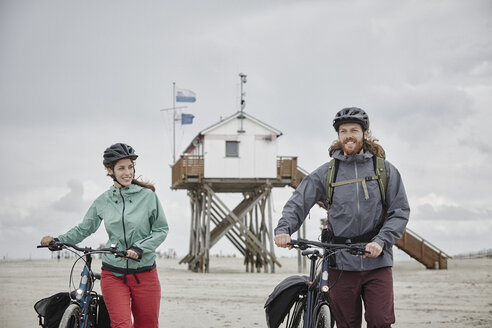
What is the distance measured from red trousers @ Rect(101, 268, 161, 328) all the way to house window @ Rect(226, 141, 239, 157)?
25.3 meters

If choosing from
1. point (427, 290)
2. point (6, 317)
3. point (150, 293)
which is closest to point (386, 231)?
point (150, 293)

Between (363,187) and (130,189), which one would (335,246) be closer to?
(363,187)

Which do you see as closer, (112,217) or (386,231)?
(386,231)

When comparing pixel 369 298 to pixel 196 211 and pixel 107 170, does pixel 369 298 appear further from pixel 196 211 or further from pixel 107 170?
pixel 196 211

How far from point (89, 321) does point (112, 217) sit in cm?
80

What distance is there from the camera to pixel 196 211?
114 ft

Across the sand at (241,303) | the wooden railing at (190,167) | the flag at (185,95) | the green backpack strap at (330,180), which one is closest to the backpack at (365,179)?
the green backpack strap at (330,180)

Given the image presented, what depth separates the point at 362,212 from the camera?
15.9ft

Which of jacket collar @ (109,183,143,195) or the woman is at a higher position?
jacket collar @ (109,183,143,195)

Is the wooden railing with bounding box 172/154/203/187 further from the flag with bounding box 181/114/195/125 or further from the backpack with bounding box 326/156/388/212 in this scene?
the backpack with bounding box 326/156/388/212

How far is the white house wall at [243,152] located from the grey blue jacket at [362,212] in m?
25.5

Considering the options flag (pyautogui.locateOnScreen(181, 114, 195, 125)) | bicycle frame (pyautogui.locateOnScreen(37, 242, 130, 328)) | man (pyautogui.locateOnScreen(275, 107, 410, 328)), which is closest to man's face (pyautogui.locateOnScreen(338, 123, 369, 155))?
man (pyautogui.locateOnScreen(275, 107, 410, 328))

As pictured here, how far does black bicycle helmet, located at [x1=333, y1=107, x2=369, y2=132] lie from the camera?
4973mm

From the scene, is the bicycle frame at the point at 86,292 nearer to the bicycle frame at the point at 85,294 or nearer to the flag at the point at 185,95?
the bicycle frame at the point at 85,294
